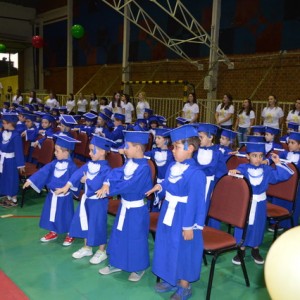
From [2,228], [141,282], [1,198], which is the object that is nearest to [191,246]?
[141,282]

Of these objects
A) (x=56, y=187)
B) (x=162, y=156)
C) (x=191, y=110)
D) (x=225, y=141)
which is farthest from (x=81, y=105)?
(x=56, y=187)

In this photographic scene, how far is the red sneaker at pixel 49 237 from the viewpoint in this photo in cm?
435

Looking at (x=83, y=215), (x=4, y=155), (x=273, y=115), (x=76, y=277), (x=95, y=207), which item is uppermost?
(x=273, y=115)

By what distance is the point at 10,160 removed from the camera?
5.61 m

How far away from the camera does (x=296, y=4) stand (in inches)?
364

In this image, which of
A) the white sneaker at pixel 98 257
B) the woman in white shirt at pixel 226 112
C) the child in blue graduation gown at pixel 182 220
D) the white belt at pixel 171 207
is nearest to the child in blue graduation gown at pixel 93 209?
the white sneaker at pixel 98 257

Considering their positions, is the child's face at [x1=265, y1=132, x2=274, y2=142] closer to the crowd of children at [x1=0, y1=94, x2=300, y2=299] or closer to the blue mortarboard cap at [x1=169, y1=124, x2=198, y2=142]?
the crowd of children at [x1=0, y1=94, x2=300, y2=299]

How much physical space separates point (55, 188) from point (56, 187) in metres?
0.02

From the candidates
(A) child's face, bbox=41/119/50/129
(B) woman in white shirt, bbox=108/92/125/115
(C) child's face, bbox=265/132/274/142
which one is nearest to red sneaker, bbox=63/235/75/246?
(A) child's face, bbox=41/119/50/129

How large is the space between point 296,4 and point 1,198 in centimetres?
840

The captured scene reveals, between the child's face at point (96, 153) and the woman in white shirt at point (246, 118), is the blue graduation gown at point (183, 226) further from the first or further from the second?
the woman in white shirt at point (246, 118)

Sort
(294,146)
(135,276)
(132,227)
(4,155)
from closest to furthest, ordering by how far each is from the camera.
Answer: (132,227) → (135,276) → (294,146) → (4,155)

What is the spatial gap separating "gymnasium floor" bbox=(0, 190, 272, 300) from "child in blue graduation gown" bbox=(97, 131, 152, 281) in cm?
22

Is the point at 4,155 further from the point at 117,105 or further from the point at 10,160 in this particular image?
the point at 117,105
